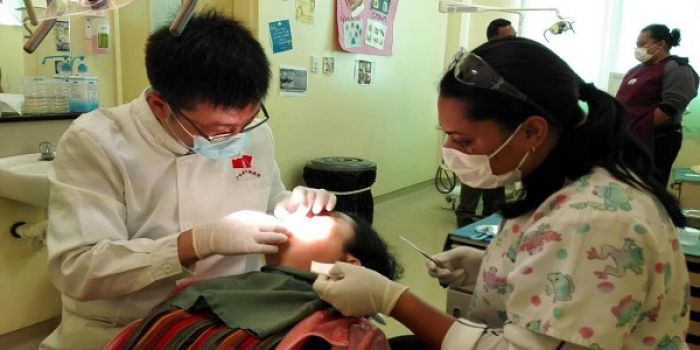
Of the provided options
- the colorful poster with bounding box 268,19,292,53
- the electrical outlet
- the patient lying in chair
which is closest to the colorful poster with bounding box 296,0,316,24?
the colorful poster with bounding box 268,19,292,53

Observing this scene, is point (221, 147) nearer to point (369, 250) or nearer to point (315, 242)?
point (315, 242)

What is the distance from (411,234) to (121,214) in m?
3.16

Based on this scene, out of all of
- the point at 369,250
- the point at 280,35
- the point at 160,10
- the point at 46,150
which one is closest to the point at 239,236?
the point at 369,250

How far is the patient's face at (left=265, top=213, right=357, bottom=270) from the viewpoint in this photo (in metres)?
1.49

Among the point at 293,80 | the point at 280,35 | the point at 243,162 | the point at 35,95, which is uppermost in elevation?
the point at 280,35

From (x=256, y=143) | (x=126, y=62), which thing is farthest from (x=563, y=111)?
(x=126, y=62)

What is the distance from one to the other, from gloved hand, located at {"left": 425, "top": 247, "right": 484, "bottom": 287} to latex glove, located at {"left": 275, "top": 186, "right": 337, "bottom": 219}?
1.13ft

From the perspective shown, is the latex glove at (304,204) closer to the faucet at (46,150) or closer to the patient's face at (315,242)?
the patient's face at (315,242)

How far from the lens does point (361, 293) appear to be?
46.8 inches

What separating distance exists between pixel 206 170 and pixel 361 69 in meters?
3.22

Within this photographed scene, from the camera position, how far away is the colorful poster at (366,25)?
4.16m

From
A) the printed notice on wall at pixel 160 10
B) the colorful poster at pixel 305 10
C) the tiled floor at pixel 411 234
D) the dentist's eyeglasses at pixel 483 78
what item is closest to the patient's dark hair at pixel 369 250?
the dentist's eyeglasses at pixel 483 78

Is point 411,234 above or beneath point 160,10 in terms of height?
beneath

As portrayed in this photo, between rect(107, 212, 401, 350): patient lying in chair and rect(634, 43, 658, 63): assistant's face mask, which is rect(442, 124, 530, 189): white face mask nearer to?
rect(107, 212, 401, 350): patient lying in chair
